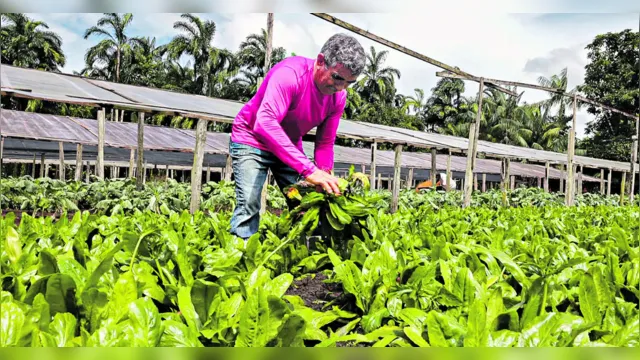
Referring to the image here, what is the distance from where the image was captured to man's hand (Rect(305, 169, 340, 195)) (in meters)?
2.27

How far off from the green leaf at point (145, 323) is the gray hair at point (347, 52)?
4.78ft

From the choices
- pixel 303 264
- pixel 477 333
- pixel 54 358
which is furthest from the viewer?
pixel 303 264

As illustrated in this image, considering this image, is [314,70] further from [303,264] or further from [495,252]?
[495,252]

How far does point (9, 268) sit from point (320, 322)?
3.21 ft

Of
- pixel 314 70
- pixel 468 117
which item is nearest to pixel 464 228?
pixel 314 70

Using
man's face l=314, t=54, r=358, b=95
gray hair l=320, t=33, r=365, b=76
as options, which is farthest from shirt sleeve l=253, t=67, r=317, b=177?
gray hair l=320, t=33, r=365, b=76

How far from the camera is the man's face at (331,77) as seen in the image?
239 cm

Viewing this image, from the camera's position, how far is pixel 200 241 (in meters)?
2.63

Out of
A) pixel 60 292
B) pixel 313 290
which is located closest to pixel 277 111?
pixel 313 290

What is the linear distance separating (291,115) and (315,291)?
3.05ft

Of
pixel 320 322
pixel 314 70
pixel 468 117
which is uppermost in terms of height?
pixel 468 117

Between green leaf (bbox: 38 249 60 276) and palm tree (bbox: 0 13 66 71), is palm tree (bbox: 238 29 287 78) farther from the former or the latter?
green leaf (bbox: 38 249 60 276)

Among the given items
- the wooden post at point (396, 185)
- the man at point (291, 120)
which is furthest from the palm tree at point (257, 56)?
the wooden post at point (396, 185)

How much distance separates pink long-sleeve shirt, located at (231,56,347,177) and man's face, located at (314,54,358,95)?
80 millimetres
